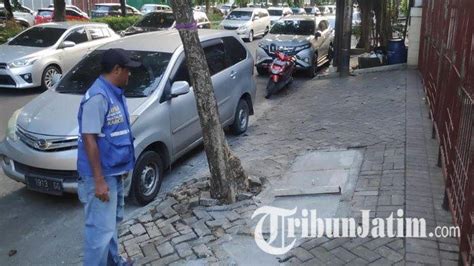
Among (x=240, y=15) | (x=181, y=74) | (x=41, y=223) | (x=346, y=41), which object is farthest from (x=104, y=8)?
(x=41, y=223)

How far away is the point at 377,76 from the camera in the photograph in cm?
1177

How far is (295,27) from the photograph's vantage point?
14383 mm

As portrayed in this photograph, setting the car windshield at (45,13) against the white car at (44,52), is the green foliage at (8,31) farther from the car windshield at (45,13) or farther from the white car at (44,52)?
the car windshield at (45,13)

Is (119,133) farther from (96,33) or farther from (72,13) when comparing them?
(72,13)

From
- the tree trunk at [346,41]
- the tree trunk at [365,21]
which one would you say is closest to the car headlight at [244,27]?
the tree trunk at [365,21]

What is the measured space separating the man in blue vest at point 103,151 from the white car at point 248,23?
20981 millimetres

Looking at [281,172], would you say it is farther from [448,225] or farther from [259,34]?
[259,34]

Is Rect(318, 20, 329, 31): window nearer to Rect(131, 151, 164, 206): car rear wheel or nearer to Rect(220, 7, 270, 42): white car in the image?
Rect(220, 7, 270, 42): white car

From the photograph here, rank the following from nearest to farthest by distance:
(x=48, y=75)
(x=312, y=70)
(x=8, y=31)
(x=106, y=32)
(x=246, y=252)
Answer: (x=246, y=252)
(x=48, y=75)
(x=106, y=32)
(x=312, y=70)
(x=8, y=31)

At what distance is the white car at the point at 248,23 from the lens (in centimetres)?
2462

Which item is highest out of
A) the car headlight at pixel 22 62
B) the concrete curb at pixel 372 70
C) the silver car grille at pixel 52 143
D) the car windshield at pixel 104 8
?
the car windshield at pixel 104 8

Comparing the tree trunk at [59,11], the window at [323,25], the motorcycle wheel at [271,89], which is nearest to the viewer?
the motorcycle wheel at [271,89]

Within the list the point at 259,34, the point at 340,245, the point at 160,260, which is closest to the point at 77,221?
the point at 160,260

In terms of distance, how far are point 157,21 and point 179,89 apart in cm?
1338
